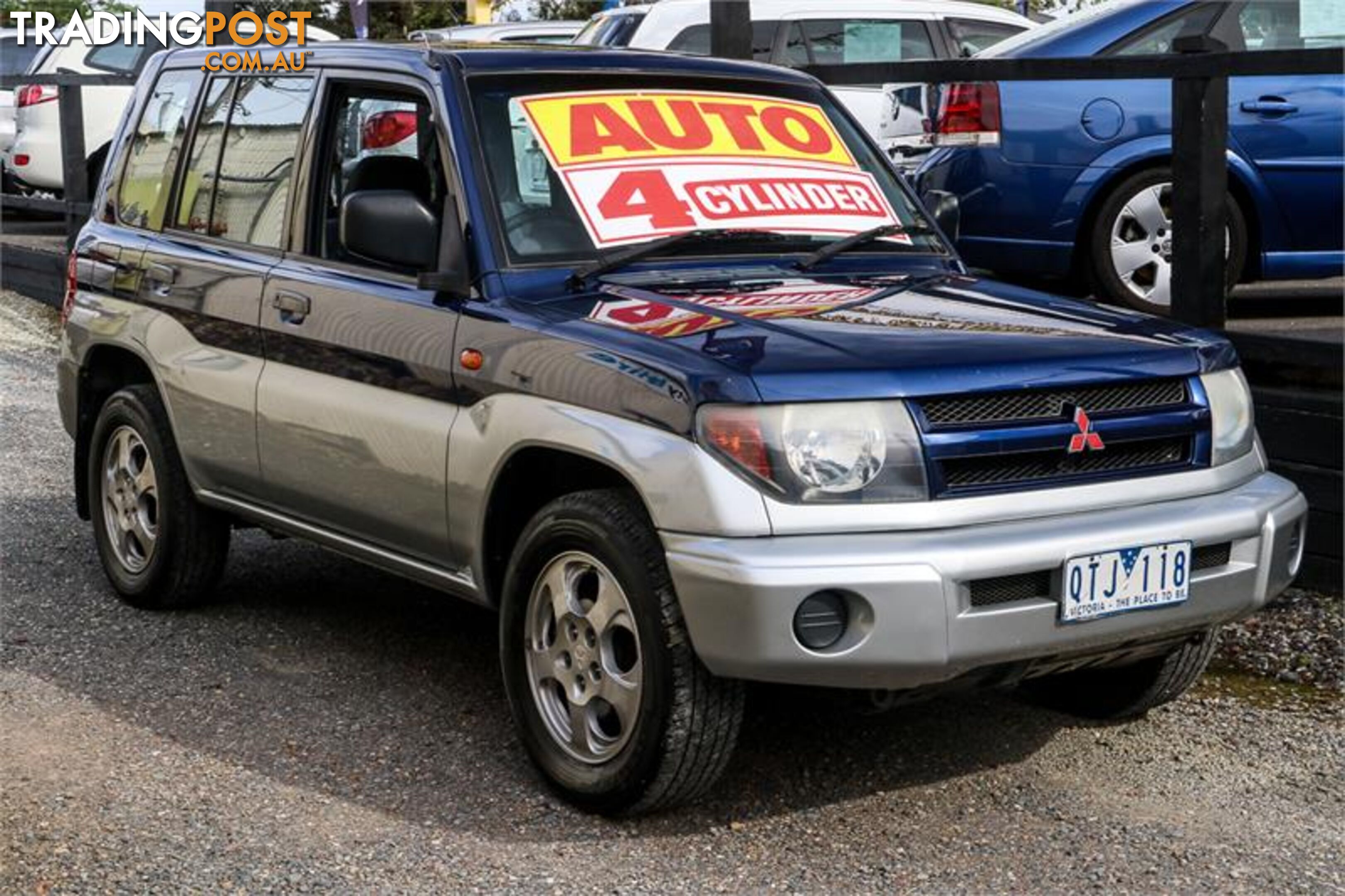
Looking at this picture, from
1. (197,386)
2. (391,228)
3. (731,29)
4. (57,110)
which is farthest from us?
(57,110)

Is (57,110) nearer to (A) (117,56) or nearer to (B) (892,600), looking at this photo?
(A) (117,56)

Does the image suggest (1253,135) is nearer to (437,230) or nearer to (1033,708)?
(1033,708)

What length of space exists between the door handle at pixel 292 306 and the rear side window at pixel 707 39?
6665 millimetres

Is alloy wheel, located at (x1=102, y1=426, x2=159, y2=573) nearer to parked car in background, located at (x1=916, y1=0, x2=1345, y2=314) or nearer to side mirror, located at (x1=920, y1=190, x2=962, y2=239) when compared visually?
side mirror, located at (x1=920, y1=190, x2=962, y2=239)

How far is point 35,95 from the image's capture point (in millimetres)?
17281

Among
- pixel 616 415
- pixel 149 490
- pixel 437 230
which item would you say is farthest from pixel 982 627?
pixel 149 490

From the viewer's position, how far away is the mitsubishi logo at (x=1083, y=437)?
450 cm

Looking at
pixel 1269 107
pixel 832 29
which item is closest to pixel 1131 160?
pixel 1269 107

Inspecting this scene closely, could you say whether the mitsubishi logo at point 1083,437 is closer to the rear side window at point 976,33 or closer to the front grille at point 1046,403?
the front grille at point 1046,403

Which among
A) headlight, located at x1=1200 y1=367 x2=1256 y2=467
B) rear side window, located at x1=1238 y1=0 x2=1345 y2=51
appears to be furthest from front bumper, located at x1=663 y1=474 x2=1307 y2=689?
rear side window, located at x1=1238 y1=0 x2=1345 y2=51

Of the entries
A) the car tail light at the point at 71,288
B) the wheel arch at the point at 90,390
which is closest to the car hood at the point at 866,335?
the wheel arch at the point at 90,390

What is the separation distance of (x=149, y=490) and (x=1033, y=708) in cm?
290

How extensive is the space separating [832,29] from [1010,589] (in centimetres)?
849

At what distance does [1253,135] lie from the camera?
280 inches
